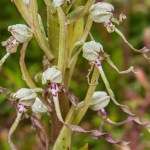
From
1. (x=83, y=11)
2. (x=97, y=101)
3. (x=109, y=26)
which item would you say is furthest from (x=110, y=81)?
(x=83, y=11)

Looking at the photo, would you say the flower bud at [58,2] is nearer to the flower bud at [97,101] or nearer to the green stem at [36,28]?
the green stem at [36,28]

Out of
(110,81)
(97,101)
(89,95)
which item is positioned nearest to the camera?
(89,95)

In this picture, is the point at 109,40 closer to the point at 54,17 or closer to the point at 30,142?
the point at 30,142

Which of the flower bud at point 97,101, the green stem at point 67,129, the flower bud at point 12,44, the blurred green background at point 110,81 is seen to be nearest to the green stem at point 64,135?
the green stem at point 67,129

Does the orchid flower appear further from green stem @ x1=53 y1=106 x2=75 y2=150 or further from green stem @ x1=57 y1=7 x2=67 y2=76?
green stem @ x1=53 y1=106 x2=75 y2=150


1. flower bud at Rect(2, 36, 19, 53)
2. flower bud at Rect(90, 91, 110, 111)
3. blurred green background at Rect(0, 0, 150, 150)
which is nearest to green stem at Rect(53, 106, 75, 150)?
flower bud at Rect(90, 91, 110, 111)

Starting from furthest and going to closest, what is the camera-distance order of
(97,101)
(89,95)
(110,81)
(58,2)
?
(110,81)
(97,101)
(89,95)
(58,2)

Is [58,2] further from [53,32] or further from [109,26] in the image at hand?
[109,26]
